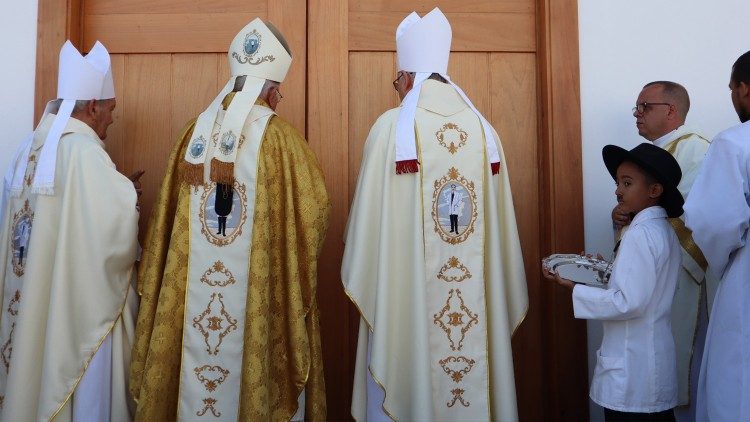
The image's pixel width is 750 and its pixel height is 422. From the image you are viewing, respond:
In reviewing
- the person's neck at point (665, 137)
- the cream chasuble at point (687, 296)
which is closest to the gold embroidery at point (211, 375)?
the cream chasuble at point (687, 296)

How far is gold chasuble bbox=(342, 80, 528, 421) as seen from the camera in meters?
3.61

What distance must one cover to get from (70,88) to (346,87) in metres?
1.49

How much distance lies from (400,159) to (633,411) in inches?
57.7

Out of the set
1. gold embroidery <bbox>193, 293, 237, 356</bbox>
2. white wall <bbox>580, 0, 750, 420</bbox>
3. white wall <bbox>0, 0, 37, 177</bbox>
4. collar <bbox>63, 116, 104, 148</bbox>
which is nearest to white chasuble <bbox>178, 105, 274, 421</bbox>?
gold embroidery <bbox>193, 293, 237, 356</bbox>

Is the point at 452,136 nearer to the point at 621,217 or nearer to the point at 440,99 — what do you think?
the point at 440,99

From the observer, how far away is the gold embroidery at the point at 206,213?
3717 millimetres

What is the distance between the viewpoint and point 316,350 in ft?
12.1

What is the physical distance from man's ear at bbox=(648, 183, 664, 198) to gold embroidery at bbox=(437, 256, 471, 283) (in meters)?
0.89

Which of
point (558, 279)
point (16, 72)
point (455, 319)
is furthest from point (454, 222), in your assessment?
point (16, 72)

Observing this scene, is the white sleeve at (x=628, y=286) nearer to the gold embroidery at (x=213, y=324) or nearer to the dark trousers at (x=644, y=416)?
the dark trousers at (x=644, y=416)

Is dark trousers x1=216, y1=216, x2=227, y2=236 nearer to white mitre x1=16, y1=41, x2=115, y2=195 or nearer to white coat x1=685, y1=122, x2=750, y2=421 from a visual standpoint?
white mitre x1=16, y1=41, x2=115, y2=195

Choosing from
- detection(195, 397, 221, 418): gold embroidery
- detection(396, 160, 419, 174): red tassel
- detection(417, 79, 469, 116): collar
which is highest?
detection(417, 79, 469, 116): collar

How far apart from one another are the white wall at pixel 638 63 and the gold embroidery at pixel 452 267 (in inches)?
42.6

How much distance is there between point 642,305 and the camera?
10.2 feet
